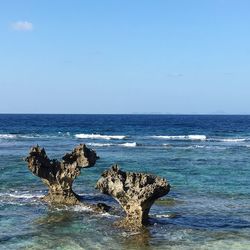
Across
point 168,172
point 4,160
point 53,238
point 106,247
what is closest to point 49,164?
point 53,238

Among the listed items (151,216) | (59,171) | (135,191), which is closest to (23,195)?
(59,171)

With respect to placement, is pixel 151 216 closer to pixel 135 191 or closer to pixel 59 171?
pixel 135 191

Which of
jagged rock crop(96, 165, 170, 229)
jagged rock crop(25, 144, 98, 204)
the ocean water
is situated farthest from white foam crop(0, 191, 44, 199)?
jagged rock crop(96, 165, 170, 229)

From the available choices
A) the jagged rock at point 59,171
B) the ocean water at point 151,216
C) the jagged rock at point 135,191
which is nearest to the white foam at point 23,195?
the ocean water at point 151,216

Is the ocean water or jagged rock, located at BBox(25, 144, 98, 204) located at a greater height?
jagged rock, located at BBox(25, 144, 98, 204)

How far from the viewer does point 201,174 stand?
40.8 meters

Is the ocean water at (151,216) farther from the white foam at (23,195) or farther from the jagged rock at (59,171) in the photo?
the jagged rock at (59,171)

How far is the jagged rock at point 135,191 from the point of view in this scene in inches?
890

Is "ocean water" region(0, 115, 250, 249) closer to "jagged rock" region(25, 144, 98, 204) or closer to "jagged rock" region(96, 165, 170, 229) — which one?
"jagged rock" region(96, 165, 170, 229)

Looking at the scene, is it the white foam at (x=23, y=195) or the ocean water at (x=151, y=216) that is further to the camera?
the white foam at (x=23, y=195)

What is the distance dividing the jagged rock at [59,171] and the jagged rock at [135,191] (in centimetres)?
540

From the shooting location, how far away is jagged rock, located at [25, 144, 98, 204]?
93.8 ft

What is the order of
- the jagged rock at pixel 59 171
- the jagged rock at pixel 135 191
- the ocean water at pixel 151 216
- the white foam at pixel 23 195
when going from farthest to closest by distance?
the white foam at pixel 23 195, the jagged rock at pixel 59 171, the jagged rock at pixel 135 191, the ocean water at pixel 151 216

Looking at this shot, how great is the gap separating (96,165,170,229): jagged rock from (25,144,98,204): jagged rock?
5395mm
